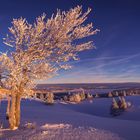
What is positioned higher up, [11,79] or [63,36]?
[63,36]

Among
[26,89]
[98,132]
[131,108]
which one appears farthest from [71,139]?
[131,108]

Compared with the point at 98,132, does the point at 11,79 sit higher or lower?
higher

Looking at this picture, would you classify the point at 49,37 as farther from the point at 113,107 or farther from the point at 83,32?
the point at 113,107

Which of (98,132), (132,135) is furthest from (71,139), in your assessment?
(132,135)

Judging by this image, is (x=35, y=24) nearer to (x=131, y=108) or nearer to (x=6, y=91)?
(x=6, y=91)

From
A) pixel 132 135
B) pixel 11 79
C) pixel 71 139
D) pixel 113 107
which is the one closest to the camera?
pixel 71 139

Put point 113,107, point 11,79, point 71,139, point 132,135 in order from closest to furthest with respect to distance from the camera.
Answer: point 71,139
point 132,135
point 11,79
point 113,107

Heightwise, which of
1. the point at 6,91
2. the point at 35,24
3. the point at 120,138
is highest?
the point at 35,24

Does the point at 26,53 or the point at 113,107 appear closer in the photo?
the point at 26,53

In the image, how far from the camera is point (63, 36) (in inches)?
682

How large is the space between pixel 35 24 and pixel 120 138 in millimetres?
7367

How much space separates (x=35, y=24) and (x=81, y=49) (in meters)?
2.74

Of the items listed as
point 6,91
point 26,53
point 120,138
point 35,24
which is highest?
point 35,24

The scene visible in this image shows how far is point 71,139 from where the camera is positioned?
13680 millimetres
